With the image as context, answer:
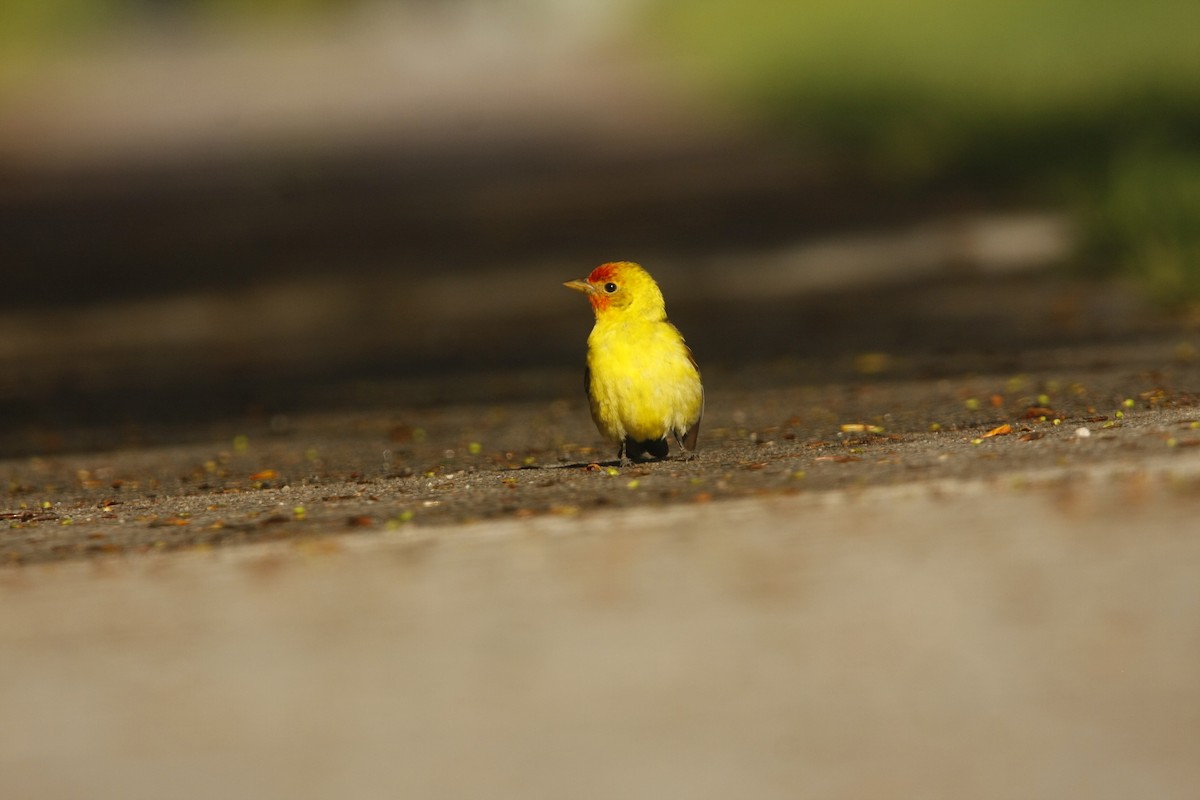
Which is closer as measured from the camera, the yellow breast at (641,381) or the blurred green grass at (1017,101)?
the yellow breast at (641,381)

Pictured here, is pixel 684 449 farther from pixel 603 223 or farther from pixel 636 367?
pixel 603 223

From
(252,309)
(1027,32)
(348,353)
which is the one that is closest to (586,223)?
(252,309)

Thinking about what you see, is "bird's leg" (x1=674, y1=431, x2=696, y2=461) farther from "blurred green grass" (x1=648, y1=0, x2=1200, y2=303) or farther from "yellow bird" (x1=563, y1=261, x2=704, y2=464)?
"blurred green grass" (x1=648, y1=0, x2=1200, y2=303)

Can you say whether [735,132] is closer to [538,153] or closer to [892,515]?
[538,153]

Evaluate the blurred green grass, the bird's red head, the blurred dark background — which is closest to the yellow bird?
the bird's red head

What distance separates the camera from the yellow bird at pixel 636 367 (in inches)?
259

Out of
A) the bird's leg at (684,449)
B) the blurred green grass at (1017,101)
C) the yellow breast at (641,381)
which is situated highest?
the blurred green grass at (1017,101)

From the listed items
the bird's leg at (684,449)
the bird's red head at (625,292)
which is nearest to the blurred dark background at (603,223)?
the bird's leg at (684,449)

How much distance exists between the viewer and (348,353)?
41.7ft

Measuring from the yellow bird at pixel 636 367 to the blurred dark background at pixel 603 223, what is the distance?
10.4ft

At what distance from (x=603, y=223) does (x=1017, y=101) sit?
628cm

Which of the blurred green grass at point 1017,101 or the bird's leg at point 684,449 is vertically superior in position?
the blurred green grass at point 1017,101

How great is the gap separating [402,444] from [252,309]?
6084 mm

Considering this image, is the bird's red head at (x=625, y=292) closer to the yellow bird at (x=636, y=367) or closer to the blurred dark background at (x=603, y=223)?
the yellow bird at (x=636, y=367)
